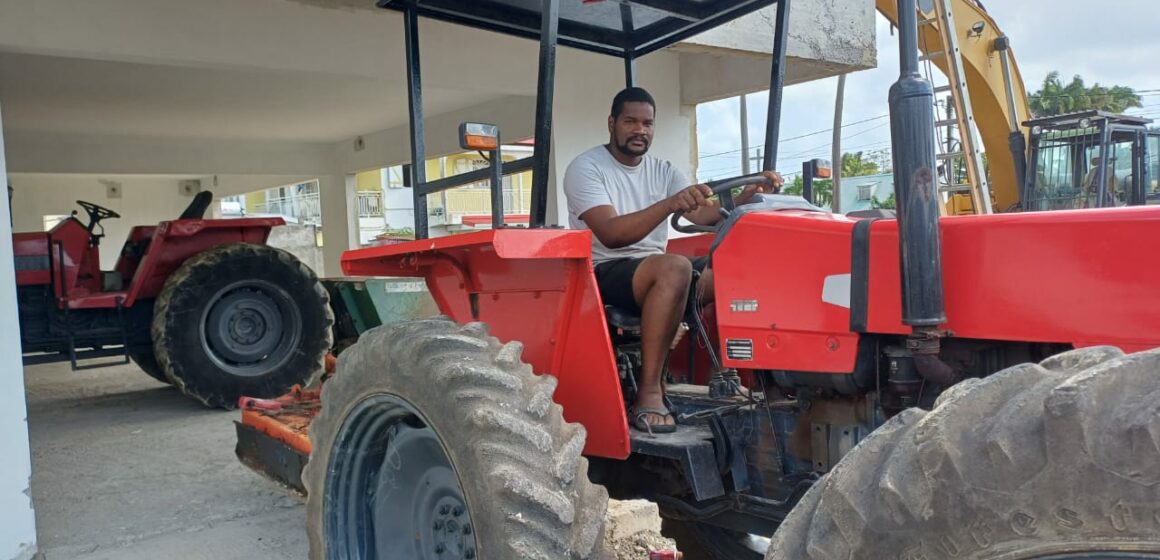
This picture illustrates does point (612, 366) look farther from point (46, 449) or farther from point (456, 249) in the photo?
point (46, 449)

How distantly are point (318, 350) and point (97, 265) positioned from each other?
7.57 ft

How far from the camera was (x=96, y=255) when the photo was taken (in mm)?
8312

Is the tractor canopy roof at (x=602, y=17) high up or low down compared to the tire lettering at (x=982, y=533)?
up

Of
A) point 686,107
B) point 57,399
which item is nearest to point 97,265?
point 57,399

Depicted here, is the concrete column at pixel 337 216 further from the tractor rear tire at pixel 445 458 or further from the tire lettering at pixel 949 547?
the tire lettering at pixel 949 547

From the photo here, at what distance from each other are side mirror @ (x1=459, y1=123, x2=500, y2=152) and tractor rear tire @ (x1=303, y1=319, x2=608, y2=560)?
54 cm

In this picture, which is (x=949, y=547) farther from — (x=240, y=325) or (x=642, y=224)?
(x=240, y=325)

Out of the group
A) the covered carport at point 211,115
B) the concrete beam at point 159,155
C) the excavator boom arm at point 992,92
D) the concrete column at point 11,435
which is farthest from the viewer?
the concrete beam at point 159,155

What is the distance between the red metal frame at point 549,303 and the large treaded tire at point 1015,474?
1.13m

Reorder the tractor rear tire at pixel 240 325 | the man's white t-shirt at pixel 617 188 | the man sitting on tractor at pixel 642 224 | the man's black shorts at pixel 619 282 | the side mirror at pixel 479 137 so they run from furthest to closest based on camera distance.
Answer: the tractor rear tire at pixel 240 325 < the man's white t-shirt at pixel 617 188 < the man's black shorts at pixel 619 282 < the man sitting on tractor at pixel 642 224 < the side mirror at pixel 479 137

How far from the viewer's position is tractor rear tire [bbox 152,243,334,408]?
7.43m

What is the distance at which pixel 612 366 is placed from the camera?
271 cm

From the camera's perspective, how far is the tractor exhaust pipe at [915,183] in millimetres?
1917

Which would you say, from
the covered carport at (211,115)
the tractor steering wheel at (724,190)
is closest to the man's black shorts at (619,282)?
the tractor steering wheel at (724,190)
